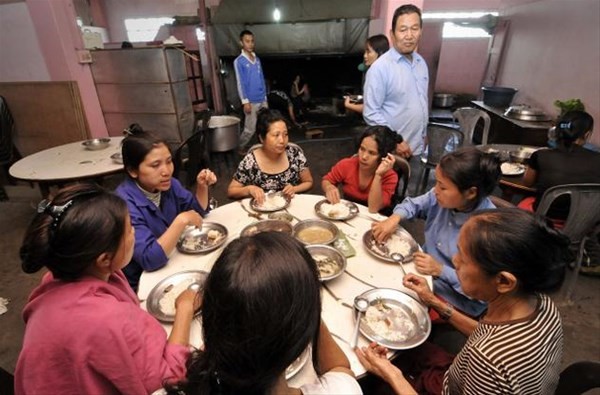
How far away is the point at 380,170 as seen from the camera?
2.22 metres

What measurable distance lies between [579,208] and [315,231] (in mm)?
2087

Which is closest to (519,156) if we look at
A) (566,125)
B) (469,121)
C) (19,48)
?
(566,125)

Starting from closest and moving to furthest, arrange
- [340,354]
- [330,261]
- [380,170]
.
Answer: [340,354] → [330,261] → [380,170]

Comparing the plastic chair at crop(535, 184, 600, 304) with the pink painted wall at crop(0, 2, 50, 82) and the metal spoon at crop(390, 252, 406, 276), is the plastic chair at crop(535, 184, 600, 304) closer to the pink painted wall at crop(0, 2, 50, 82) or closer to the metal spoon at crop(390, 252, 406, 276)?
the metal spoon at crop(390, 252, 406, 276)

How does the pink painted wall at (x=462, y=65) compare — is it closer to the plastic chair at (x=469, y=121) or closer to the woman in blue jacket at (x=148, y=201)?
the plastic chair at (x=469, y=121)

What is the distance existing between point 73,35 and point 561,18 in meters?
7.41

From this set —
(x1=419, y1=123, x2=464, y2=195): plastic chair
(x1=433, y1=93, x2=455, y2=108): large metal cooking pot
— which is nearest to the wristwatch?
(x1=419, y1=123, x2=464, y2=195): plastic chair

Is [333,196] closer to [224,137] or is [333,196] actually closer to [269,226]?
[269,226]

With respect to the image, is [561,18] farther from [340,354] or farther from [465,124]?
[340,354]

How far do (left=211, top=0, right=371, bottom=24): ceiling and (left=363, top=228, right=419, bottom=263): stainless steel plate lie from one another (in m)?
6.27

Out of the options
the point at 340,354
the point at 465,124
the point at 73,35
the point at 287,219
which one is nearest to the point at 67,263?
the point at 340,354

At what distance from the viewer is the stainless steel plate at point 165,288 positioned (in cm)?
132

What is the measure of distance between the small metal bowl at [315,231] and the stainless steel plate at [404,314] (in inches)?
17.9

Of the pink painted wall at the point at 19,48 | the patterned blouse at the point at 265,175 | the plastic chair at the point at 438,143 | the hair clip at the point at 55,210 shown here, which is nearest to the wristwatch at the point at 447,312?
the hair clip at the point at 55,210
